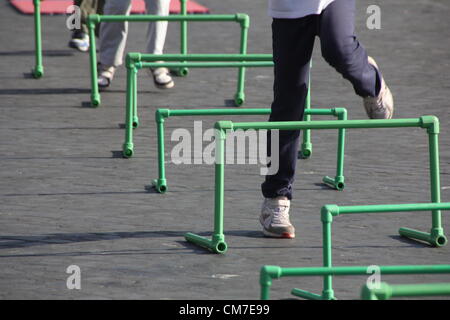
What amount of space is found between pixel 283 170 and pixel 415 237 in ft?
2.90

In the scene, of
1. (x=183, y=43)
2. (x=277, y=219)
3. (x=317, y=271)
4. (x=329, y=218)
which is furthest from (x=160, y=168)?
(x=183, y=43)

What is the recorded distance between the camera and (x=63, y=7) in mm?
15250

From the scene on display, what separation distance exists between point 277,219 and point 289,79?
82 cm

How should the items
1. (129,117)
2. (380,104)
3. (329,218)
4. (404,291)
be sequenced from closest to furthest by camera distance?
(404,291) → (329,218) → (380,104) → (129,117)

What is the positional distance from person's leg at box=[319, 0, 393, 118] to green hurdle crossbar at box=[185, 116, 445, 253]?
1.07ft

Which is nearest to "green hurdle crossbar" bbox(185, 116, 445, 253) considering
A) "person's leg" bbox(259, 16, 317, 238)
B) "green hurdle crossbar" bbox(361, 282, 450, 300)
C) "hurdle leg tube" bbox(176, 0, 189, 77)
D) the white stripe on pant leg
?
"person's leg" bbox(259, 16, 317, 238)

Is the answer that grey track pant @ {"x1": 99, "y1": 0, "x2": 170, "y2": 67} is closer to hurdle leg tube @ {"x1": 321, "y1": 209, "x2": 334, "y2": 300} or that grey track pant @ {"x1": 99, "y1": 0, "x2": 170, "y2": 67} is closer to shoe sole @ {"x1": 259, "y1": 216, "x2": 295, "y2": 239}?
shoe sole @ {"x1": 259, "y1": 216, "x2": 295, "y2": 239}

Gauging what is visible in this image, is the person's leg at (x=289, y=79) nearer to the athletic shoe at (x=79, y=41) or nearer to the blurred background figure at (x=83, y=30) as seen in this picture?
the blurred background figure at (x=83, y=30)

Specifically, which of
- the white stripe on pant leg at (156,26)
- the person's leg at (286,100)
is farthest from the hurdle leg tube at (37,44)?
the person's leg at (286,100)

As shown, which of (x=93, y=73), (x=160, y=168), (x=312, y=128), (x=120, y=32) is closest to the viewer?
(x=312, y=128)

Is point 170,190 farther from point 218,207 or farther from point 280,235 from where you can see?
point 218,207

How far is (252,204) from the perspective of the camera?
759 centimetres

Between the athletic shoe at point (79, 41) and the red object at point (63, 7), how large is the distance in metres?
1.63

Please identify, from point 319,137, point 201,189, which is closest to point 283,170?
point 201,189
